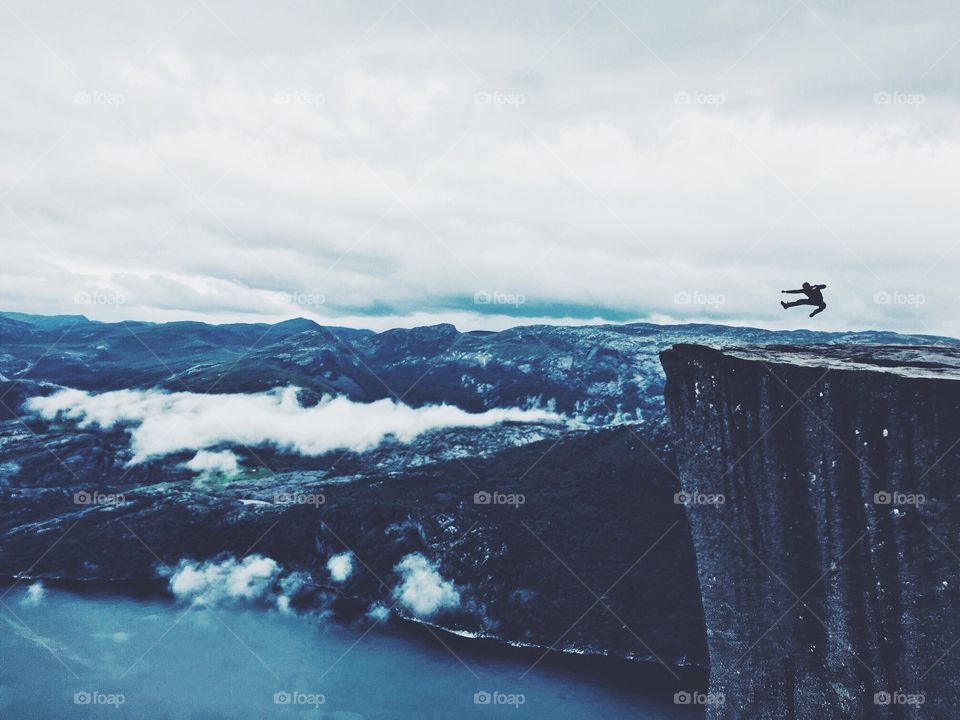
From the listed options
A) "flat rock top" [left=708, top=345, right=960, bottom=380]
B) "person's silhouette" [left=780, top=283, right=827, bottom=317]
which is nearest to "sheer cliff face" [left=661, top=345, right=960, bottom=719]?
"flat rock top" [left=708, top=345, right=960, bottom=380]

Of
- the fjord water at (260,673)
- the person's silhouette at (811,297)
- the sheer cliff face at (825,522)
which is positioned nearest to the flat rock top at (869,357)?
the sheer cliff face at (825,522)

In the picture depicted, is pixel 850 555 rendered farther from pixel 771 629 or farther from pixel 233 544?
pixel 233 544

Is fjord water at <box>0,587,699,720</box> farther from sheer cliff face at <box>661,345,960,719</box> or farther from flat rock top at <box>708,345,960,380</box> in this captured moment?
flat rock top at <box>708,345,960,380</box>

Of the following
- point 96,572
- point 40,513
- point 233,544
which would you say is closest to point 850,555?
point 233,544

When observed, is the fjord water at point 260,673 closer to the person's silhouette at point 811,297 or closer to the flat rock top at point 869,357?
the flat rock top at point 869,357

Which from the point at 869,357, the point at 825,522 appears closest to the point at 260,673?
the point at 825,522

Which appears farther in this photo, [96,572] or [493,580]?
[96,572]

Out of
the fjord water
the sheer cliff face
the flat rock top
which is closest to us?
the sheer cliff face
